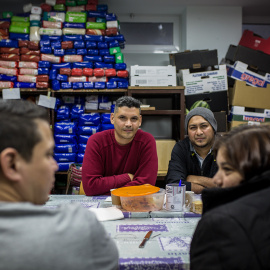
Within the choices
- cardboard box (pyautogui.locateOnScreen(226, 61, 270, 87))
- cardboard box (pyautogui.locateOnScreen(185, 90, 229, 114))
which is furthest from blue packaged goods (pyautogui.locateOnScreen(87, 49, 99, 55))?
cardboard box (pyautogui.locateOnScreen(226, 61, 270, 87))

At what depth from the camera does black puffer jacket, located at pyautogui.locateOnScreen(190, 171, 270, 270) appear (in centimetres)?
68

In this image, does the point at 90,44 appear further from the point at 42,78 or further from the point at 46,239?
the point at 46,239

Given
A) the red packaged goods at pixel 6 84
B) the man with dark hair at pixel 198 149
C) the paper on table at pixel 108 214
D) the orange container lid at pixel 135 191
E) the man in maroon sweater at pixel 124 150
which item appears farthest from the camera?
the red packaged goods at pixel 6 84

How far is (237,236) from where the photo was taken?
678 mm

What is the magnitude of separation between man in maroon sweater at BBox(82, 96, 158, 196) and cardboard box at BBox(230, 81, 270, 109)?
1.65m

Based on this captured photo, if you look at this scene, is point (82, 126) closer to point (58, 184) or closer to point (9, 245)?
point (58, 184)

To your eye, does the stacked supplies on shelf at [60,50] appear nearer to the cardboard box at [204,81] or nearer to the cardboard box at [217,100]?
the cardboard box at [204,81]

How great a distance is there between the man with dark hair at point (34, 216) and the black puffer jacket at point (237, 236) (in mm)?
241

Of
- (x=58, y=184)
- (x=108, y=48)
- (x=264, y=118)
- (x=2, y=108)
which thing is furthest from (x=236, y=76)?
(x=2, y=108)

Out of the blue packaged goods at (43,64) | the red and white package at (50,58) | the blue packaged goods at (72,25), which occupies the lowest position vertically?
the blue packaged goods at (43,64)

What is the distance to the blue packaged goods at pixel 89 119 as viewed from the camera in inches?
141

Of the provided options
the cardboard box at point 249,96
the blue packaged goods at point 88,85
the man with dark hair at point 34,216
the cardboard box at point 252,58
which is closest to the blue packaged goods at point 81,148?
the blue packaged goods at point 88,85

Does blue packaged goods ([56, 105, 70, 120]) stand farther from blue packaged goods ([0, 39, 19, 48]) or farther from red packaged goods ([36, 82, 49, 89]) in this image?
blue packaged goods ([0, 39, 19, 48])

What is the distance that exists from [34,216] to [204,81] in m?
3.15
